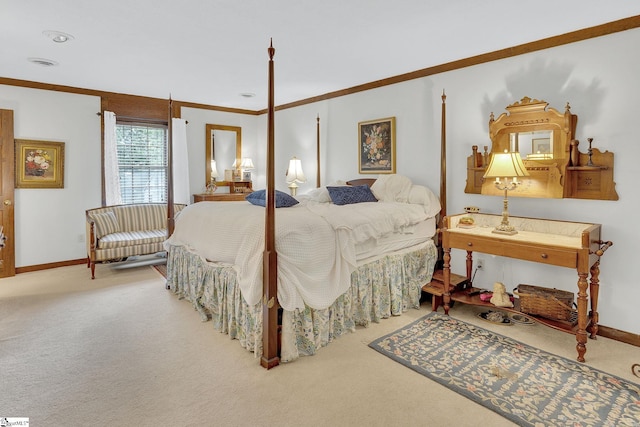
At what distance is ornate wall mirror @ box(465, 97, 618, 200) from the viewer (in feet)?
9.61

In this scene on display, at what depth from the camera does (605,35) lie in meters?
2.85

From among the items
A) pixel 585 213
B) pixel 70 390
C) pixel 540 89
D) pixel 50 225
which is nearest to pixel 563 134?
pixel 540 89

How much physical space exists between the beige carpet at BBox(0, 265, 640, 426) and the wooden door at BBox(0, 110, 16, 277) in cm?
133

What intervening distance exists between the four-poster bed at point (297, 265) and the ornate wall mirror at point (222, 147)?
2668 mm

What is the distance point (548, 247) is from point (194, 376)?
8.54ft

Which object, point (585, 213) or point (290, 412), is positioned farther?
point (585, 213)

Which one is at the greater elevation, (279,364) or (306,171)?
(306,171)

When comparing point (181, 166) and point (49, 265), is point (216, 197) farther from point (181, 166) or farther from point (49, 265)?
point (49, 265)

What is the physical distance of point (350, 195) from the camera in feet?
13.3

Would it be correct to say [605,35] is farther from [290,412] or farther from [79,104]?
[79,104]

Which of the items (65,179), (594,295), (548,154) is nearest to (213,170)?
(65,179)

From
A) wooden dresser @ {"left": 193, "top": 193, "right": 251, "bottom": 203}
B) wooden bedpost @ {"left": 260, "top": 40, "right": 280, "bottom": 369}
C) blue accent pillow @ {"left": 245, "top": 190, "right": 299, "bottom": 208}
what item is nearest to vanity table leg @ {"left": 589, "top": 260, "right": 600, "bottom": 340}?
wooden bedpost @ {"left": 260, "top": 40, "right": 280, "bottom": 369}

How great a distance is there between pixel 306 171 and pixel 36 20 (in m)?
3.68

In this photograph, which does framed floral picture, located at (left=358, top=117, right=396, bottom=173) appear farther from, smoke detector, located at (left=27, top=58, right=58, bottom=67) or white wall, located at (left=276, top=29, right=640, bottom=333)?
smoke detector, located at (left=27, top=58, right=58, bottom=67)
